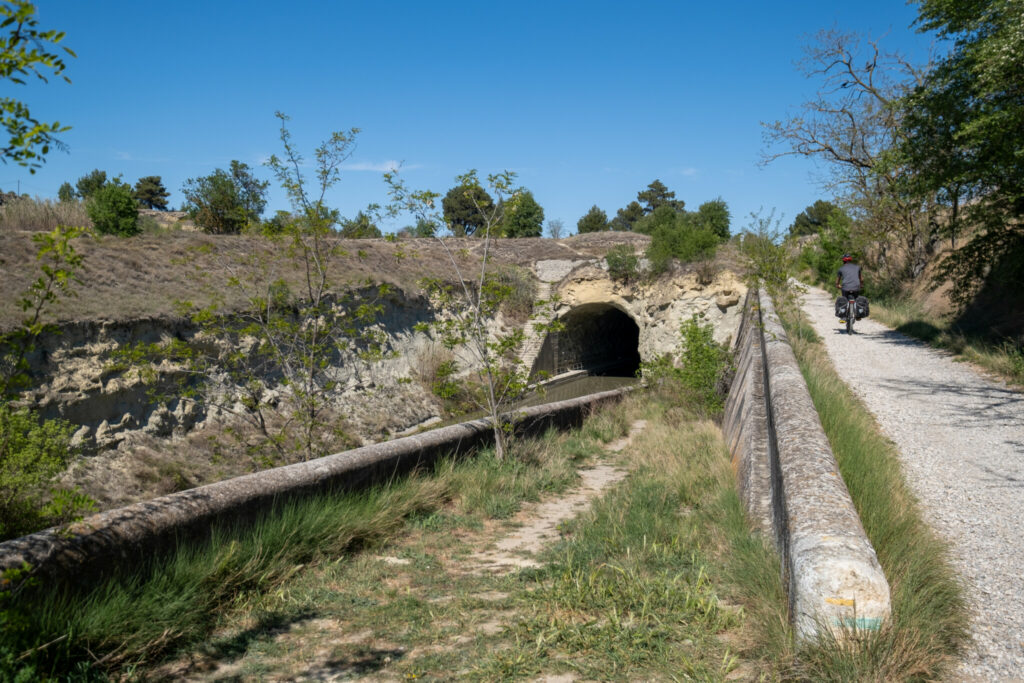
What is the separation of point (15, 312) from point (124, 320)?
169 cm

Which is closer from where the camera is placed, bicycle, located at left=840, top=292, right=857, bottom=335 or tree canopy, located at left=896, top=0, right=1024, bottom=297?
tree canopy, located at left=896, top=0, right=1024, bottom=297

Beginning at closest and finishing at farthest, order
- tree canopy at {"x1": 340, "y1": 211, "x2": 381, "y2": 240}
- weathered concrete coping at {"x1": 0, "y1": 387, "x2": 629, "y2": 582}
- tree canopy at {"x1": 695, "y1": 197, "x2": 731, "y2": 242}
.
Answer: weathered concrete coping at {"x1": 0, "y1": 387, "x2": 629, "y2": 582} → tree canopy at {"x1": 340, "y1": 211, "x2": 381, "y2": 240} → tree canopy at {"x1": 695, "y1": 197, "x2": 731, "y2": 242}

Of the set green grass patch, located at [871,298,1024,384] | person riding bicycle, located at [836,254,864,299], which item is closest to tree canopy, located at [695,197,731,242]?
green grass patch, located at [871,298,1024,384]

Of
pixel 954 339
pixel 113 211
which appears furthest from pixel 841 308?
pixel 113 211

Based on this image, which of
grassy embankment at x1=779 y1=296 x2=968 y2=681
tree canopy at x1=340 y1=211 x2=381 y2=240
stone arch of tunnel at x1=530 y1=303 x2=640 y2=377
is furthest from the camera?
stone arch of tunnel at x1=530 y1=303 x2=640 y2=377

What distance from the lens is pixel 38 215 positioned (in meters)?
17.5

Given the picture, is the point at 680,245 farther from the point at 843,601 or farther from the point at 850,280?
the point at 843,601

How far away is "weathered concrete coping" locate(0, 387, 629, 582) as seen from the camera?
336 centimetres

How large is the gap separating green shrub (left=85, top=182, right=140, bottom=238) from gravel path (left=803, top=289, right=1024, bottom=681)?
664 inches

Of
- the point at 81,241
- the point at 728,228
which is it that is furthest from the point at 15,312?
the point at 728,228

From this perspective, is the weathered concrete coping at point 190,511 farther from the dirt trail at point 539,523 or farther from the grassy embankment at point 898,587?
the grassy embankment at point 898,587

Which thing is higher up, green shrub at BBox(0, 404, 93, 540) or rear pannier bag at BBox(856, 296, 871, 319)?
rear pannier bag at BBox(856, 296, 871, 319)

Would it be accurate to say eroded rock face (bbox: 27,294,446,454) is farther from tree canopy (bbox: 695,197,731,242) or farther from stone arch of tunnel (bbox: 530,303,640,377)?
tree canopy (bbox: 695,197,731,242)

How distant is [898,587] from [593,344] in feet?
95.8
